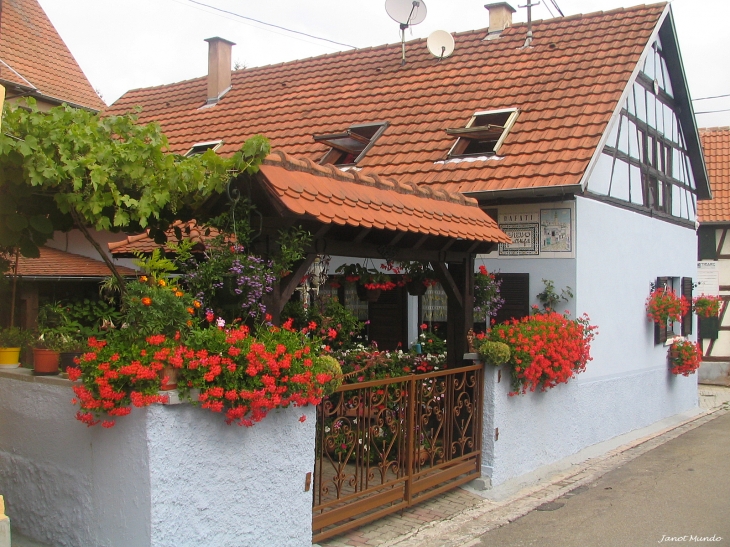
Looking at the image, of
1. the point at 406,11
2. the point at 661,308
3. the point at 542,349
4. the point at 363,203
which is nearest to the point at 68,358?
the point at 363,203

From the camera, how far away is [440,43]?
13664 millimetres

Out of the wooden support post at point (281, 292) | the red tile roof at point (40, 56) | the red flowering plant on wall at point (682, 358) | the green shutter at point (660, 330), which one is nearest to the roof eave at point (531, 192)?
the green shutter at point (660, 330)

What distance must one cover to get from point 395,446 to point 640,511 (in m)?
2.38

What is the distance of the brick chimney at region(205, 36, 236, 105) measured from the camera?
51.7 ft

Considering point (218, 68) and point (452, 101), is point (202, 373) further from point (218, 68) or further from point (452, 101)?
point (218, 68)

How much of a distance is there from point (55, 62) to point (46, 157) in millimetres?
13841

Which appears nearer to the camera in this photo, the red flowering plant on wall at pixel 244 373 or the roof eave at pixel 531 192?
the red flowering plant on wall at pixel 244 373

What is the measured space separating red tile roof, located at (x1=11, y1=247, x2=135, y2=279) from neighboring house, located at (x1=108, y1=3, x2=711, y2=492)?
2758mm

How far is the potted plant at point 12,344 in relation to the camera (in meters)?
5.59

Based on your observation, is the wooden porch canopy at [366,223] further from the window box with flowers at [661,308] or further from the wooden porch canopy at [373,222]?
the window box with flowers at [661,308]

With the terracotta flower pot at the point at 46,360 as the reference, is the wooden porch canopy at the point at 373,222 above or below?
above

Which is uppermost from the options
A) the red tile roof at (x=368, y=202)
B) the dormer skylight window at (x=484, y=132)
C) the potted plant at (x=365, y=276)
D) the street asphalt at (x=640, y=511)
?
the dormer skylight window at (x=484, y=132)

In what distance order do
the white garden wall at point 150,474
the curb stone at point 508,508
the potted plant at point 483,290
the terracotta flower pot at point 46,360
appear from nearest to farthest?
the white garden wall at point 150,474 → the terracotta flower pot at point 46,360 → the curb stone at point 508,508 → the potted plant at point 483,290

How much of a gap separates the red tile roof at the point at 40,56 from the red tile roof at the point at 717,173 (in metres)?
15.0
